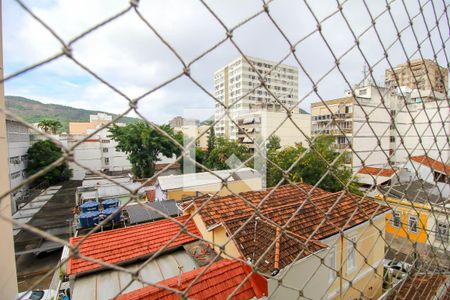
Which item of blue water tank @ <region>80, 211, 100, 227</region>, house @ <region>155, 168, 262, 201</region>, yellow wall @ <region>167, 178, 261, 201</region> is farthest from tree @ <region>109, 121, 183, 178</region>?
blue water tank @ <region>80, 211, 100, 227</region>

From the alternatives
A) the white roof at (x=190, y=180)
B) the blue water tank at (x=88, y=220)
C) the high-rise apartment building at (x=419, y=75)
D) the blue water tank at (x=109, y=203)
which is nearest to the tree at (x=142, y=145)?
the white roof at (x=190, y=180)

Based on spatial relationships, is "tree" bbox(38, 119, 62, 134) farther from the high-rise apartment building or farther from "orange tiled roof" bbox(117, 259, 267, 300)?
the high-rise apartment building

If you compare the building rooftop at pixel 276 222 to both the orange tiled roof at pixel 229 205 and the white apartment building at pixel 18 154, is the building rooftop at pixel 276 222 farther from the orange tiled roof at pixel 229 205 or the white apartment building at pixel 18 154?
the white apartment building at pixel 18 154

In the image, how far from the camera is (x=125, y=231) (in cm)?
256

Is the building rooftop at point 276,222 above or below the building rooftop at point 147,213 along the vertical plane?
above

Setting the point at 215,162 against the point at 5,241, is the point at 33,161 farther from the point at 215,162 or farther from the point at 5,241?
the point at 5,241

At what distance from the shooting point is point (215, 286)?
169 centimetres

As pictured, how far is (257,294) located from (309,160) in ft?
17.3

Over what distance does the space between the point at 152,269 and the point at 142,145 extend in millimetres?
8475

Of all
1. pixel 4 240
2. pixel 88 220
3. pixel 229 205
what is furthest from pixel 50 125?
pixel 4 240

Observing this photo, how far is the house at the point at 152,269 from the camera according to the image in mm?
1666

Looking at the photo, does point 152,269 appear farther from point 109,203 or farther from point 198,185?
point 109,203

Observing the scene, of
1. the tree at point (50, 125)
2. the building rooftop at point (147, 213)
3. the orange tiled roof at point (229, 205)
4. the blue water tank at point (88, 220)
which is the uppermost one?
the tree at point (50, 125)

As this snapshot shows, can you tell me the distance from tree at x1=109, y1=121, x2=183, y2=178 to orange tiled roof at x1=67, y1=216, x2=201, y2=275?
289 inches
